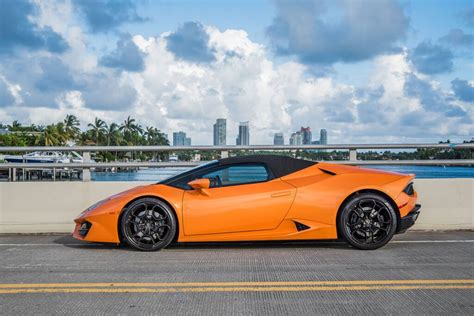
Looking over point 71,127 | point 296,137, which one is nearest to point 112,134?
point 71,127

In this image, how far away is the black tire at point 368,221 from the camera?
6750 millimetres

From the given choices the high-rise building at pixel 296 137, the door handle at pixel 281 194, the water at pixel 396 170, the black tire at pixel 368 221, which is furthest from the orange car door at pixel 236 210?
the high-rise building at pixel 296 137

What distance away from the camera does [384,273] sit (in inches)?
216

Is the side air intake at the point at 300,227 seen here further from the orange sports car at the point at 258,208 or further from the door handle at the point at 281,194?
the door handle at the point at 281,194

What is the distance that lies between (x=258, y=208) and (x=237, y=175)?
1.90ft

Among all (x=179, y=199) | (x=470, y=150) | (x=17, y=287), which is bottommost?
(x=17, y=287)

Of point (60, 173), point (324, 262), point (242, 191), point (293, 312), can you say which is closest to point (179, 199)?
point (242, 191)

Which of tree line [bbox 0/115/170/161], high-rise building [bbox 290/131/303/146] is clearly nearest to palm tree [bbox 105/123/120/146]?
tree line [bbox 0/115/170/161]

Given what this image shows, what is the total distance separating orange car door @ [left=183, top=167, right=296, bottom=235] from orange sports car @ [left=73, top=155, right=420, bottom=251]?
0.01 m

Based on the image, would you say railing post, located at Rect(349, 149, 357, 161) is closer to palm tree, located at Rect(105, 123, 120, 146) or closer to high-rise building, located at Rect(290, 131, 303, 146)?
high-rise building, located at Rect(290, 131, 303, 146)

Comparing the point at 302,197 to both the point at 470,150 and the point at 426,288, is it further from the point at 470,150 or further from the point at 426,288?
the point at 470,150

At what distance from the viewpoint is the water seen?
8.97m

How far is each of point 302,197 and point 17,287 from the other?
3.47 meters

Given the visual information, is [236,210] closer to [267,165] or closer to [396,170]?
[267,165]
